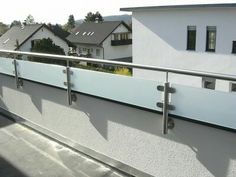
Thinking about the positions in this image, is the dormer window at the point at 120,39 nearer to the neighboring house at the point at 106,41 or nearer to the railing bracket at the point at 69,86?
the neighboring house at the point at 106,41

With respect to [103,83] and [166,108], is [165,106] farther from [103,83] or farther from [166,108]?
[103,83]

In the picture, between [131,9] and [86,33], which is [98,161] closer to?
[131,9]

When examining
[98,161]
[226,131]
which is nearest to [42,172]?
[98,161]

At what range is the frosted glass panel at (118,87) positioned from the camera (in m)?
2.44

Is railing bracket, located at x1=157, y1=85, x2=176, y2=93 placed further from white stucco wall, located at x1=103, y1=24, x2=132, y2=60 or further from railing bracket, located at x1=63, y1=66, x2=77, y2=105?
white stucco wall, located at x1=103, y1=24, x2=132, y2=60

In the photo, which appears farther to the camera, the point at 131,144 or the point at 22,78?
the point at 22,78

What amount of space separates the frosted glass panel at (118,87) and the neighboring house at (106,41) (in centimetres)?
3945

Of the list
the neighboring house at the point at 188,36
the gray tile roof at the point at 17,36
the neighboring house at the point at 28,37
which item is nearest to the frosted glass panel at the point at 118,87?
the neighboring house at the point at 188,36

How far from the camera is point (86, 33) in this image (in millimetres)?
46781

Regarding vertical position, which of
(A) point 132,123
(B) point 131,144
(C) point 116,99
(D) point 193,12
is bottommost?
(B) point 131,144

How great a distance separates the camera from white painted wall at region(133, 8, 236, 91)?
50.3ft

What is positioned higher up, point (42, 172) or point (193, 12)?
point (193, 12)

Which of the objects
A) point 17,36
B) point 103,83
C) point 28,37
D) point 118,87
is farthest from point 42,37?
point 118,87

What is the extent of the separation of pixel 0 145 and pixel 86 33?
→ 145ft
